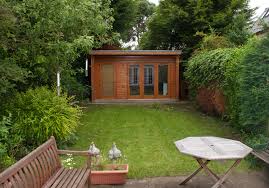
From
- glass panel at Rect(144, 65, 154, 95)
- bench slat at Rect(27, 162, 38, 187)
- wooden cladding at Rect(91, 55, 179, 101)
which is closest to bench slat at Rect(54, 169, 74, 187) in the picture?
bench slat at Rect(27, 162, 38, 187)

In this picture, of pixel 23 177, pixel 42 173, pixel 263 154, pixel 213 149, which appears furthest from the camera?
pixel 263 154

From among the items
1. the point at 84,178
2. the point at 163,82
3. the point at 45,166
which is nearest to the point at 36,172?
the point at 45,166

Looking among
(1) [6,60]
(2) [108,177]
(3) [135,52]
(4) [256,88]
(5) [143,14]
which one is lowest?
(2) [108,177]

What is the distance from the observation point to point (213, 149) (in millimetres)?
5254

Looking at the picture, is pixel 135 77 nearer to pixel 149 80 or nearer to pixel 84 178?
pixel 149 80

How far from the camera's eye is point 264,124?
7.48 m

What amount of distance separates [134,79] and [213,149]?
49.9 ft

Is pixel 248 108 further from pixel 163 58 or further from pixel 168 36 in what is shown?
pixel 168 36

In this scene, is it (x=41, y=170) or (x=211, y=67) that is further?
(x=211, y=67)

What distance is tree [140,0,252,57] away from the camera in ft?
69.6

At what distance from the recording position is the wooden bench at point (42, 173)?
3635 mm

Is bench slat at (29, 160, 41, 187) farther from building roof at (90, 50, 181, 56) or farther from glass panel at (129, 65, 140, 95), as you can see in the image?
glass panel at (129, 65, 140, 95)

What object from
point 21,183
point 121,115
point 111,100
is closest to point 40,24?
A: point 21,183

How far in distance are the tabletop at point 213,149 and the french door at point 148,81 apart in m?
14.4
